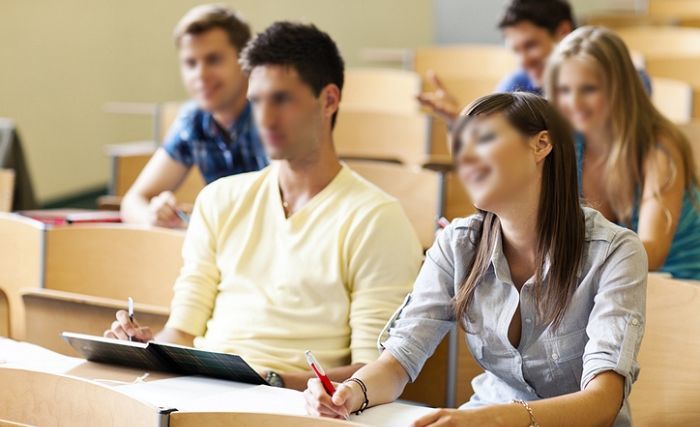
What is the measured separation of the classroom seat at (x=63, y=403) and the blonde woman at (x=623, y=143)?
1366mm

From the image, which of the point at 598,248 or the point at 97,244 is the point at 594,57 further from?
the point at 97,244

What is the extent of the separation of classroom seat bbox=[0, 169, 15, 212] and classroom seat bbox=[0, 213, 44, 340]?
0.50m

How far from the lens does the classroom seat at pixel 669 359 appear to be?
6.07ft

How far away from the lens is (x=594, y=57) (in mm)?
2549

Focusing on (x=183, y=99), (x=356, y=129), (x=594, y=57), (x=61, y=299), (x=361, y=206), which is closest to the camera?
(x=361, y=206)

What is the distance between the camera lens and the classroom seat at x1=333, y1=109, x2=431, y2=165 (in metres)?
4.00

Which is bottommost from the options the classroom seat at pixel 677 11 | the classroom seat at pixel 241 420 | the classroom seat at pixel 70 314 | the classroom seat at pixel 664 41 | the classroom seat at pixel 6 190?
the classroom seat at pixel 70 314

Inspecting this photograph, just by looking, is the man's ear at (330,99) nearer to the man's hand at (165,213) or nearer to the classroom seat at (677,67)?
the man's hand at (165,213)

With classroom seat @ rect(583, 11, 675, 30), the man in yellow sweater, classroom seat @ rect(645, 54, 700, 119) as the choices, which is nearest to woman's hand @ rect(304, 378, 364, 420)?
the man in yellow sweater

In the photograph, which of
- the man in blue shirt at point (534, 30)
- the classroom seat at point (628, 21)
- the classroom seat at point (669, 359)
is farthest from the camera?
the classroom seat at point (628, 21)

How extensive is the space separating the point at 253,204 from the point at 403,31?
4.71m

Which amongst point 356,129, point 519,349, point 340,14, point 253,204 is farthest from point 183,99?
point 519,349

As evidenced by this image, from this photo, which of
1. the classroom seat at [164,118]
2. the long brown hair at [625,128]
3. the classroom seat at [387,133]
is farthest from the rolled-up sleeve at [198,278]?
the classroom seat at [164,118]

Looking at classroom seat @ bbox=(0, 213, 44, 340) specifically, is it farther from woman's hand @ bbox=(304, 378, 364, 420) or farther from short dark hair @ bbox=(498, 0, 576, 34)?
short dark hair @ bbox=(498, 0, 576, 34)
